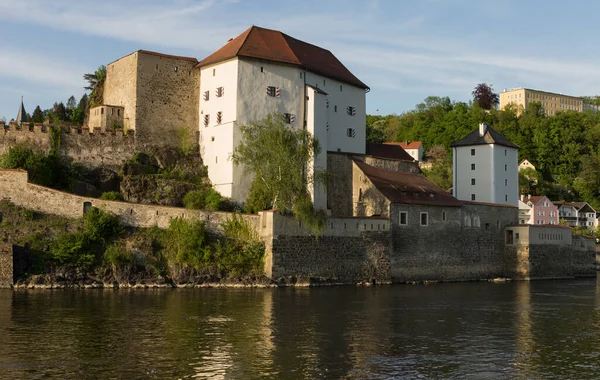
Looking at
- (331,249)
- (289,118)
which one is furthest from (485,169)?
(331,249)

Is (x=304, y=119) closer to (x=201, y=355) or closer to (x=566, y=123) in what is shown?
(x=201, y=355)

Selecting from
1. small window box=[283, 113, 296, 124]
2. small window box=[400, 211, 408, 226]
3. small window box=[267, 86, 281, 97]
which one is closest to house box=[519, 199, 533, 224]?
small window box=[400, 211, 408, 226]

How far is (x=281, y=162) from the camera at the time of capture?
4309cm

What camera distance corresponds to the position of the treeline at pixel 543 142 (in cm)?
9831

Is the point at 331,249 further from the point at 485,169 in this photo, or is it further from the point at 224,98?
the point at 485,169

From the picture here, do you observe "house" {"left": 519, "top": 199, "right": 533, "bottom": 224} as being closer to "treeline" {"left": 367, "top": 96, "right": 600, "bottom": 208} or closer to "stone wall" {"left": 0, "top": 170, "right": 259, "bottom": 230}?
"treeline" {"left": 367, "top": 96, "right": 600, "bottom": 208}

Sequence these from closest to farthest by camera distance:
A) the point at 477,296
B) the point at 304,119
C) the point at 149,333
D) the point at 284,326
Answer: the point at 149,333 < the point at 284,326 < the point at 477,296 < the point at 304,119

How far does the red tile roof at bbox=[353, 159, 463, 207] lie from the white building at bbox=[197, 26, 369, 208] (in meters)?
3.09

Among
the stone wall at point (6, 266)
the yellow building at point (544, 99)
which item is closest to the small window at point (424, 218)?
the stone wall at point (6, 266)

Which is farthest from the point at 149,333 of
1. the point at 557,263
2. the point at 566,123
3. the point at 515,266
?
the point at 566,123

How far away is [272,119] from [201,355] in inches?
1087

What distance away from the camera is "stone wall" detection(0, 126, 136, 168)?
4591 centimetres

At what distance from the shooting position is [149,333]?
25328 mm

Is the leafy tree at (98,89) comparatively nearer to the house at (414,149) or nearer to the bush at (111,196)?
the bush at (111,196)
